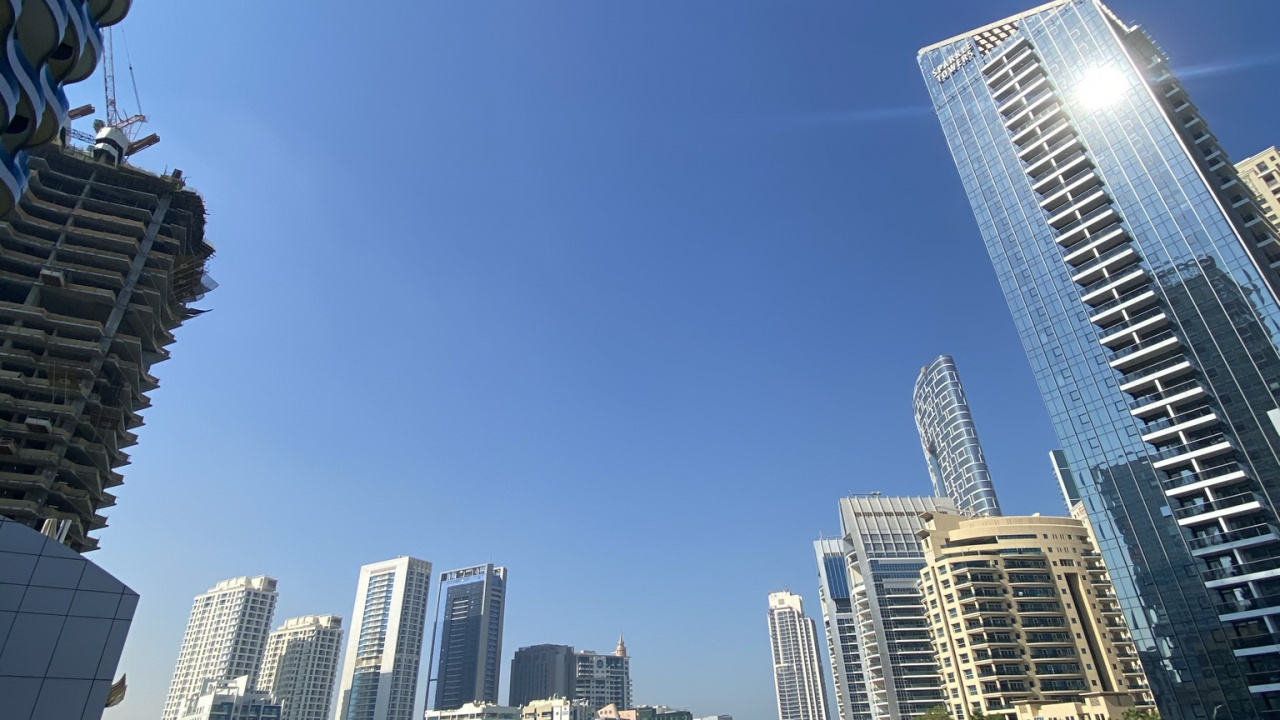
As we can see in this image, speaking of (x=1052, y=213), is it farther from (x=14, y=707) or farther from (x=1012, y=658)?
(x=14, y=707)

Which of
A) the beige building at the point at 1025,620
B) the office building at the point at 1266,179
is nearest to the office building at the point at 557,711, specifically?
the beige building at the point at 1025,620

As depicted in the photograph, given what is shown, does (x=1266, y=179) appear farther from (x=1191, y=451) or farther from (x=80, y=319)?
(x=80, y=319)

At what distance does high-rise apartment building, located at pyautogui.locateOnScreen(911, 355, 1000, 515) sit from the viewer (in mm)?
172500

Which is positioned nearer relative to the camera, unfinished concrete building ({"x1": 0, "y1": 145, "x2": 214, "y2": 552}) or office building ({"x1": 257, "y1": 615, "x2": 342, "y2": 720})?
unfinished concrete building ({"x1": 0, "y1": 145, "x2": 214, "y2": 552})

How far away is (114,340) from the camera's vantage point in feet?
215

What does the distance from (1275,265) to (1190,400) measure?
1949cm

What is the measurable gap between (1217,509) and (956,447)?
122027mm

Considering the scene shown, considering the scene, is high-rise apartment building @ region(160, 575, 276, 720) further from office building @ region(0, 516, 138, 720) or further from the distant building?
office building @ region(0, 516, 138, 720)

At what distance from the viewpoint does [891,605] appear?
134 metres

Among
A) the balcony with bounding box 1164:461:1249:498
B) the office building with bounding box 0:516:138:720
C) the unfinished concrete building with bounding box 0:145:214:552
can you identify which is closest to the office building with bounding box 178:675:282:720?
the unfinished concrete building with bounding box 0:145:214:552

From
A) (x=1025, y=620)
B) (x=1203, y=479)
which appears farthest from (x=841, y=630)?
(x=1203, y=479)

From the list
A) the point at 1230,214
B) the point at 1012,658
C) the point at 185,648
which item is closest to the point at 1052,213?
the point at 1230,214

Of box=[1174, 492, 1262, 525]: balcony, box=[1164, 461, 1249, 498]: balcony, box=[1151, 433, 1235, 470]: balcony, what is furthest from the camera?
box=[1151, 433, 1235, 470]: balcony

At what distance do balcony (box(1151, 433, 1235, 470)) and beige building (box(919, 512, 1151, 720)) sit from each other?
38750 millimetres
